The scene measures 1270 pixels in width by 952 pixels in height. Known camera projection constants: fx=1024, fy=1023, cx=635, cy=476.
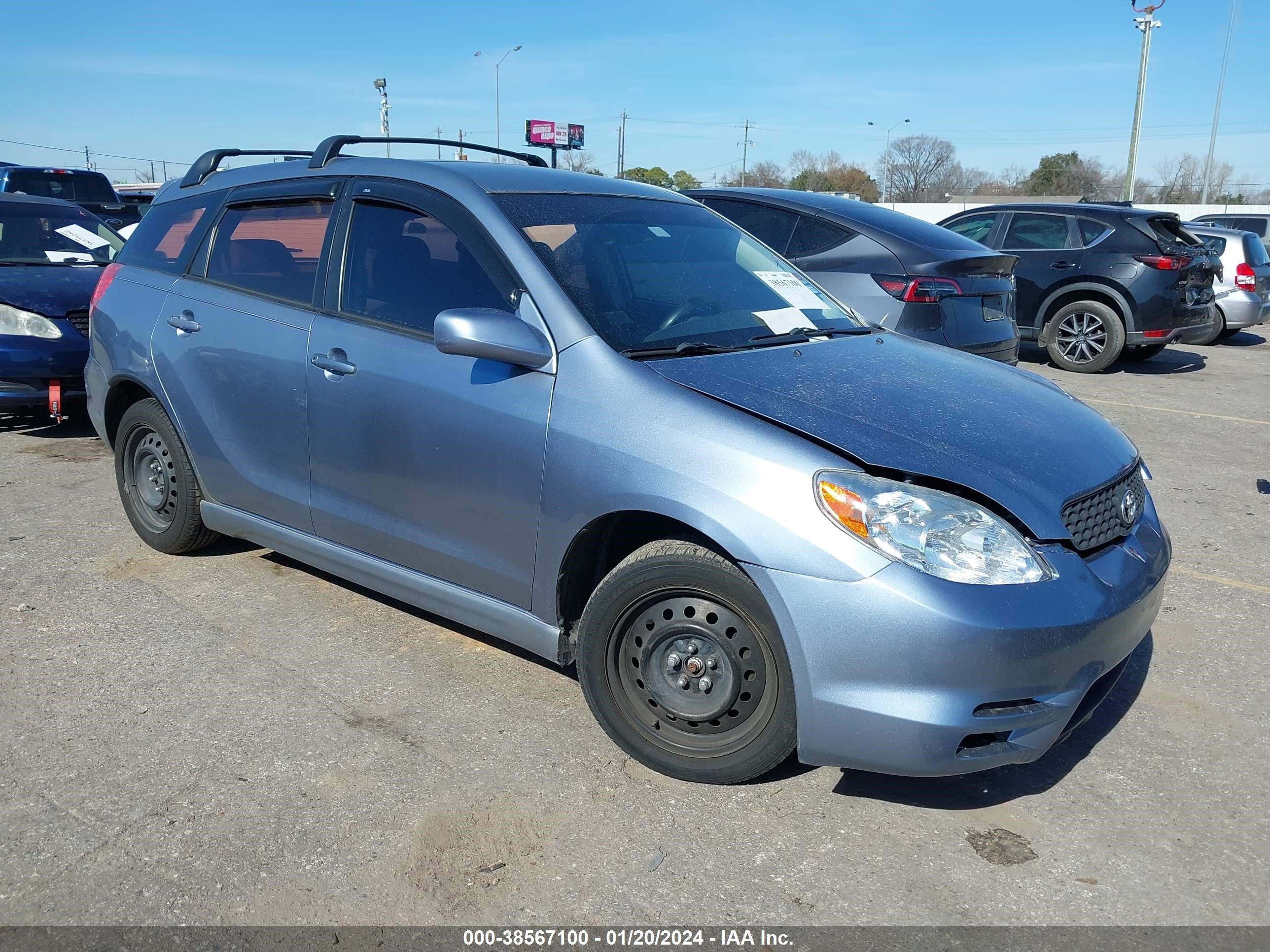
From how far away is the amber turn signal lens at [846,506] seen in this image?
2.60 m

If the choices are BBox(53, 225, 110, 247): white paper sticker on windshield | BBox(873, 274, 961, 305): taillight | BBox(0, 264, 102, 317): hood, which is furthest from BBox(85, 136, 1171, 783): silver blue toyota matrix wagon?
BBox(53, 225, 110, 247): white paper sticker on windshield

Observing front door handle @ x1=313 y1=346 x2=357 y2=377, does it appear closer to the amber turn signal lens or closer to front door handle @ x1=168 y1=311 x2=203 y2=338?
front door handle @ x1=168 y1=311 x2=203 y2=338

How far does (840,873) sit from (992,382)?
178 centimetres

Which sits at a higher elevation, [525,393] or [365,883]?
[525,393]

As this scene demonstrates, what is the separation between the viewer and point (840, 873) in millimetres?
2633

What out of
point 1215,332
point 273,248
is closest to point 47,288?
point 273,248

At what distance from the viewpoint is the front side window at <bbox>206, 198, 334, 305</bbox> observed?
155 inches

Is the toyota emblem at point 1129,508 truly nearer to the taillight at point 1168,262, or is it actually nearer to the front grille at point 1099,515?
the front grille at point 1099,515

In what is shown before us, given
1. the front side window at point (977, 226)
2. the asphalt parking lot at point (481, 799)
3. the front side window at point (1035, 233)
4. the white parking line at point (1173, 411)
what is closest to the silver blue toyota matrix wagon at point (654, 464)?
the asphalt parking lot at point (481, 799)

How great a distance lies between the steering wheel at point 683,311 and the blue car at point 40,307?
5.06 metres

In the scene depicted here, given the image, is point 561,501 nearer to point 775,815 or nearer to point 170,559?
point 775,815

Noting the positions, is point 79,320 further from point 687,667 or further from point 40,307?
point 687,667

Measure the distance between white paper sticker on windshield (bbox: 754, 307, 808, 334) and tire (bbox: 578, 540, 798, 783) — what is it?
1.09 meters

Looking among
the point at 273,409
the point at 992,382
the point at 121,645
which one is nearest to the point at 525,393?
the point at 273,409
